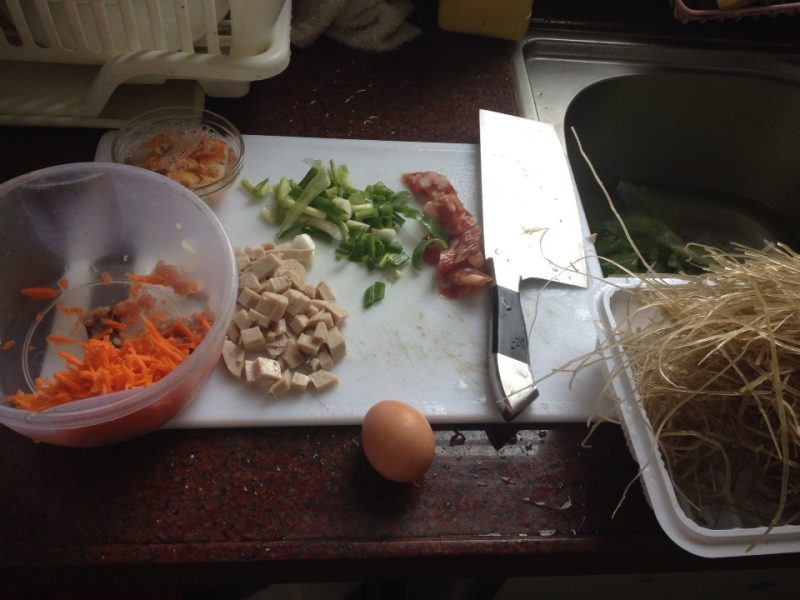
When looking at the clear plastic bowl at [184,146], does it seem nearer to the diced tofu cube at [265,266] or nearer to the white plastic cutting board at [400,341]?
the white plastic cutting board at [400,341]


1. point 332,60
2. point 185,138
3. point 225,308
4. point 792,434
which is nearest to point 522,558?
point 792,434

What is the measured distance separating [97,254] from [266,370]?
32 cm

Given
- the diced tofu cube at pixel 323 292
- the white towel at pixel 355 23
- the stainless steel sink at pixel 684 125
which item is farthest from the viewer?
the stainless steel sink at pixel 684 125

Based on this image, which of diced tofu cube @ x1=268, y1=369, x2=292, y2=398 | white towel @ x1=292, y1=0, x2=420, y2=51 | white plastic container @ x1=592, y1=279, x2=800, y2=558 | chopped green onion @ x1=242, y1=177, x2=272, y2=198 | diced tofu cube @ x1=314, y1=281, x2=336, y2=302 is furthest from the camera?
white towel @ x1=292, y1=0, x2=420, y2=51

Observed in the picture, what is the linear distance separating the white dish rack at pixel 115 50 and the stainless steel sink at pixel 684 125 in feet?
1.84

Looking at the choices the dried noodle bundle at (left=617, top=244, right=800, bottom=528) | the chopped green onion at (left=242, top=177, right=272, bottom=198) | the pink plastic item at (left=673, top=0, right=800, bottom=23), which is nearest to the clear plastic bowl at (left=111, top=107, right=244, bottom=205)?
the chopped green onion at (left=242, top=177, right=272, bottom=198)

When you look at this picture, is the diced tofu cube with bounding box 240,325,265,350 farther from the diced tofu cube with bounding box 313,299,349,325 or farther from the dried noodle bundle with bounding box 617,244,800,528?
the dried noodle bundle with bounding box 617,244,800,528

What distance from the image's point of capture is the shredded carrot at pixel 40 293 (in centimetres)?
88

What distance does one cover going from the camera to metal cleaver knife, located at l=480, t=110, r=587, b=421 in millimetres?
872

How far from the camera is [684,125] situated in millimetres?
1464

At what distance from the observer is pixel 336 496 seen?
2.52ft

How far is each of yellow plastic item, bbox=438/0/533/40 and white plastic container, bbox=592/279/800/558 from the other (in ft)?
2.33

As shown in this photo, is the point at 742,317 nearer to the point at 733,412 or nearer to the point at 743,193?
the point at 733,412

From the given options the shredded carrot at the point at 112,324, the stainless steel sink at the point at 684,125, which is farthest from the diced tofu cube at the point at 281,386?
the stainless steel sink at the point at 684,125
